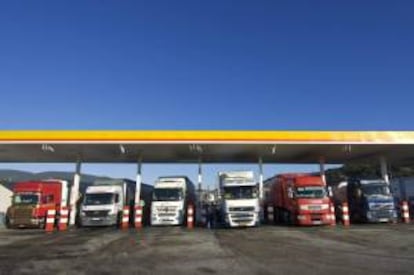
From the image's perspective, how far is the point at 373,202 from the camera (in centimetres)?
2459

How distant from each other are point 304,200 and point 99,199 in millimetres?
11731

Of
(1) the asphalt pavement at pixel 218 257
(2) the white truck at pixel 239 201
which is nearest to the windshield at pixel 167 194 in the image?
(2) the white truck at pixel 239 201

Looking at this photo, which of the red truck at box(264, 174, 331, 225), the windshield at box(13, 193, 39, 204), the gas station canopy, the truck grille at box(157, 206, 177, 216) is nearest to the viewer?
the red truck at box(264, 174, 331, 225)

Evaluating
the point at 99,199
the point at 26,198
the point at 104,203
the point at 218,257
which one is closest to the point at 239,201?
the point at 104,203

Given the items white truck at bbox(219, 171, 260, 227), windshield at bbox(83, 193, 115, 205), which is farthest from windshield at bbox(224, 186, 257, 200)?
windshield at bbox(83, 193, 115, 205)

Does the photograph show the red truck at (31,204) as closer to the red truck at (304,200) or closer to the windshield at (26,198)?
the windshield at (26,198)

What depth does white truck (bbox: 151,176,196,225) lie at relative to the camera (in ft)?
79.4

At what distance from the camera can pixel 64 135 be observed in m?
25.8

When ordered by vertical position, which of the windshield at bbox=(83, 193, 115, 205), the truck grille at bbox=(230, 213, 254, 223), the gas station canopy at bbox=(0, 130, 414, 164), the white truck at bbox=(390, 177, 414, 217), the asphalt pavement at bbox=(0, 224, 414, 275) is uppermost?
the gas station canopy at bbox=(0, 130, 414, 164)

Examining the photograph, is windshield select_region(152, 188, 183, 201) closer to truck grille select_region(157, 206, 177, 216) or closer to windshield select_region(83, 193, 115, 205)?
truck grille select_region(157, 206, 177, 216)

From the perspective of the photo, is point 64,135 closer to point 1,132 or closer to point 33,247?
point 1,132

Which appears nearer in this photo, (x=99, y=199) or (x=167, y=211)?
(x=167, y=211)

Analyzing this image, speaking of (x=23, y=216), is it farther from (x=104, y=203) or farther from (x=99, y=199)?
(x=104, y=203)

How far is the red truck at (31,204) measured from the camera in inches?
985
